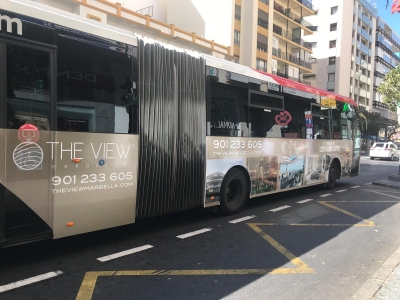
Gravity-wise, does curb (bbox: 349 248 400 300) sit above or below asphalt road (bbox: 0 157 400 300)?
above

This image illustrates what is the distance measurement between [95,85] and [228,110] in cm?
301

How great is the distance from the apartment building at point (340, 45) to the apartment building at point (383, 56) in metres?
6.70

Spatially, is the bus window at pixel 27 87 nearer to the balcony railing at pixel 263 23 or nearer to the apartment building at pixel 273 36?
the apartment building at pixel 273 36

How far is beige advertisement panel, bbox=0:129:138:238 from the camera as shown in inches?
155

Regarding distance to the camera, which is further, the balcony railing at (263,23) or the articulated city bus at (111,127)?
the balcony railing at (263,23)

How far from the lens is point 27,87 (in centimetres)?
398

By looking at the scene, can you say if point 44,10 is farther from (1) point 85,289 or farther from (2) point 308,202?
(2) point 308,202

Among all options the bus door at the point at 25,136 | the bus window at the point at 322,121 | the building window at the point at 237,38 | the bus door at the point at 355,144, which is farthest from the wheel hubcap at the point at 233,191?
the building window at the point at 237,38

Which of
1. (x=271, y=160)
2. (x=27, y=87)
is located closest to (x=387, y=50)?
(x=271, y=160)

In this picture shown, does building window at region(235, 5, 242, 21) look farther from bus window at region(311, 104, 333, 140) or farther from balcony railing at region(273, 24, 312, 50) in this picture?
bus window at region(311, 104, 333, 140)

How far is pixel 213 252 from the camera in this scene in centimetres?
496

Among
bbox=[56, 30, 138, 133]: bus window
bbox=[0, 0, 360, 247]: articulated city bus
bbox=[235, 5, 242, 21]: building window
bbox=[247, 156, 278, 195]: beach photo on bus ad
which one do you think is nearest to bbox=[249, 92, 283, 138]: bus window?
bbox=[0, 0, 360, 247]: articulated city bus

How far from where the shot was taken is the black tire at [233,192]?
686 cm

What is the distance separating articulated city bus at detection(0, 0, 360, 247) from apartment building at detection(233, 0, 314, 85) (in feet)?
92.1
